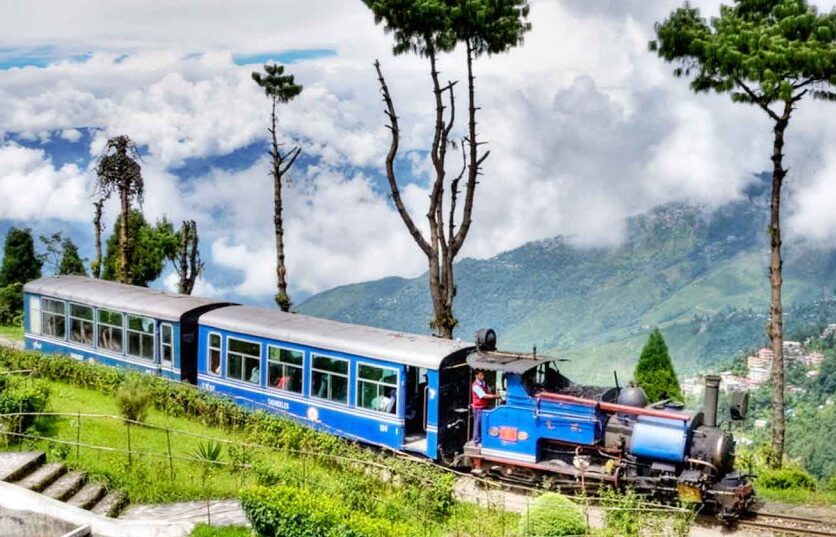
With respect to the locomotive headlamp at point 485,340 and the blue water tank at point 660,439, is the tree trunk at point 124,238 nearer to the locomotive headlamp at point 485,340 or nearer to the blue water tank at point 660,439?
the locomotive headlamp at point 485,340

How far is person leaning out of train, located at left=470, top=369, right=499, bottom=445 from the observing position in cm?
1750

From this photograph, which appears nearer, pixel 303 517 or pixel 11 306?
pixel 303 517

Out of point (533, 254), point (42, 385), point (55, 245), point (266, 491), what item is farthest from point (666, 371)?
point (533, 254)

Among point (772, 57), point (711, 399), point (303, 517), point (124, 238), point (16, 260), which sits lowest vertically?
point (16, 260)

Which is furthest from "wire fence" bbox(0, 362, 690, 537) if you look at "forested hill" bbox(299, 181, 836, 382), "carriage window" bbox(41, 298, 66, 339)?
"forested hill" bbox(299, 181, 836, 382)

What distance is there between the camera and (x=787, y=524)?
50.0 ft

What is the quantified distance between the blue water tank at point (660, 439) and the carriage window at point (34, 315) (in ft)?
61.1

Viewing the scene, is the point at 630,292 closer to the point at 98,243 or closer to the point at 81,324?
the point at 98,243

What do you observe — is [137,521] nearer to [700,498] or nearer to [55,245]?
[700,498]

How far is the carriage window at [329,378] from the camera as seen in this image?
62.3ft

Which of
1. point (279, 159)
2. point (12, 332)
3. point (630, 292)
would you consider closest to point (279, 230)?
point (279, 159)

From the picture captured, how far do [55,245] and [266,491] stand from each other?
112 feet

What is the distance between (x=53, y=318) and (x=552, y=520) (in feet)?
60.9

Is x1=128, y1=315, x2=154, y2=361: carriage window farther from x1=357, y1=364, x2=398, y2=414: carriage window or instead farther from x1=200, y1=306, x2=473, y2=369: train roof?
x1=357, y1=364, x2=398, y2=414: carriage window
